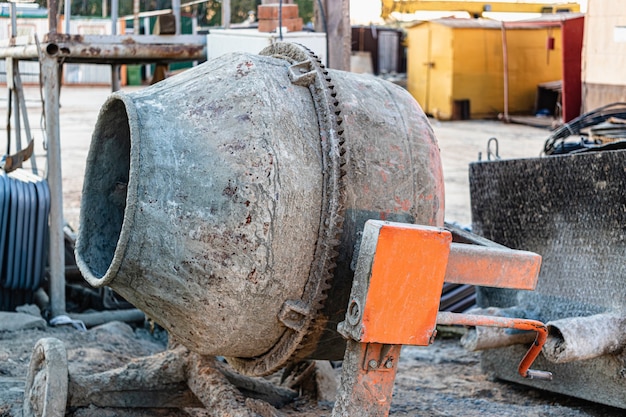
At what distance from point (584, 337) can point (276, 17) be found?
3291mm

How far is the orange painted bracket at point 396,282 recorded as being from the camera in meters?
2.69

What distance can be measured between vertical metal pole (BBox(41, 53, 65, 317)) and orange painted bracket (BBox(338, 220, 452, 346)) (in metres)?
3.46

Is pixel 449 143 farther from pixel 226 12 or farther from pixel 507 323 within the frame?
pixel 507 323

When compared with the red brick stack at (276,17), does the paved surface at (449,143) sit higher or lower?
lower

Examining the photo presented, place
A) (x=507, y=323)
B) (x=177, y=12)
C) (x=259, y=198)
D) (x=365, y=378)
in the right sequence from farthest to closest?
(x=177, y=12), (x=507, y=323), (x=259, y=198), (x=365, y=378)

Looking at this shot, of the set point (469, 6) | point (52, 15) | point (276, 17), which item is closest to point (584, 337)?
point (276, 17)

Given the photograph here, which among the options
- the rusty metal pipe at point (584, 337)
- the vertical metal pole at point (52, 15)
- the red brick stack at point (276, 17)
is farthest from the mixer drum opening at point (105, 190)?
the red brick stack at point (276, 17)

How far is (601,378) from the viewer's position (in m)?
4.00

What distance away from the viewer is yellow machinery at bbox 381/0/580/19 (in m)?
19.6

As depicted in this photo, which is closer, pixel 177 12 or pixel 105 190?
pixel 105 190

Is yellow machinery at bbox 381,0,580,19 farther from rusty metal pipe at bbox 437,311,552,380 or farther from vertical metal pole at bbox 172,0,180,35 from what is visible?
rusty metal pipe at bbox 437,311,552,380

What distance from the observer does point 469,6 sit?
20531mm

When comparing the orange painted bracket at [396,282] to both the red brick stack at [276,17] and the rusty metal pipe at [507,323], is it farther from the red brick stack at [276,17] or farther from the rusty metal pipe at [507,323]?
the red brick stack at [276,17]

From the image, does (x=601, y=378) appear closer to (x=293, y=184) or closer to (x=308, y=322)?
(x=308, y=322)
